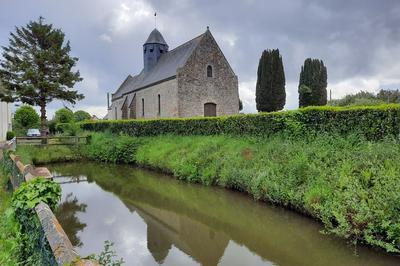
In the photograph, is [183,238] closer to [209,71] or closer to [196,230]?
[196,230]

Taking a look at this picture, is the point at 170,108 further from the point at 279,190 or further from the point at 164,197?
the point at 279,190

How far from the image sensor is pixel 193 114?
2647cm

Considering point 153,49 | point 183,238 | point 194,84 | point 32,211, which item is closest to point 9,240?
point 32,211

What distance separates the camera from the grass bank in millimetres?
5980

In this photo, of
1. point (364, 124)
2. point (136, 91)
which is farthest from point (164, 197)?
point (136, 91)

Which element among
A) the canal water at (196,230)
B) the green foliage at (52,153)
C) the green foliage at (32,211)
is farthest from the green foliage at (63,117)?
the green foliage at (32,211)

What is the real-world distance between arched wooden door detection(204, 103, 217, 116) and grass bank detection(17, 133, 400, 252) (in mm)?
11229

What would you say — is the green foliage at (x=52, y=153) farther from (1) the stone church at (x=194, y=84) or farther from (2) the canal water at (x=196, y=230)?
(2) the canal water at (x=196, y=230)

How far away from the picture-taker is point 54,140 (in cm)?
2380

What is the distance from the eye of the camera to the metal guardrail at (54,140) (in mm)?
22391

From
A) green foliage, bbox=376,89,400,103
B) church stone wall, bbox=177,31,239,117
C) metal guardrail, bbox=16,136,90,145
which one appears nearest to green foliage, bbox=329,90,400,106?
green foliage, bbox=376,89,400,103

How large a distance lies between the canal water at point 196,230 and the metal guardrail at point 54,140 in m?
11.4

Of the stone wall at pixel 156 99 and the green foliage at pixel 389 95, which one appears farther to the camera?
the green foliage at pixel 389 95

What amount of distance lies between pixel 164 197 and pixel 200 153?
3003mm
